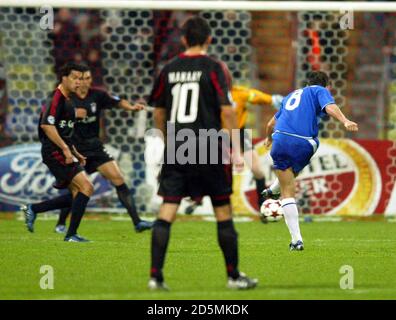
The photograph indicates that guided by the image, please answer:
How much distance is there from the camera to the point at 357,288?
855cm

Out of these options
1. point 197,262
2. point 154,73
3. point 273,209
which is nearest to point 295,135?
point 273,209

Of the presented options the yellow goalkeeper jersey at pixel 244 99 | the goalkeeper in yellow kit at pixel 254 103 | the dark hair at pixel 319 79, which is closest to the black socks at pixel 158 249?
the dark hair at pixel 319 79

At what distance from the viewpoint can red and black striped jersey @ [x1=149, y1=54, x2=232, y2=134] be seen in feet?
27.1

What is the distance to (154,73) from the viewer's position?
56.3ft

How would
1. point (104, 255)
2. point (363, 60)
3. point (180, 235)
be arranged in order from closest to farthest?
point (104, 255) → point (180, 235) → point (363, 60)

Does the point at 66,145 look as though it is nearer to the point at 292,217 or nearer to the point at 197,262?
the point at 292,217

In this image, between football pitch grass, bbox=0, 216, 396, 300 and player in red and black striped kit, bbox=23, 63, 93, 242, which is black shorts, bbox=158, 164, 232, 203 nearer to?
football pitch grass, bbox=0, 216, 396, 300

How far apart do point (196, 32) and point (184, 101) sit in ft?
1.71

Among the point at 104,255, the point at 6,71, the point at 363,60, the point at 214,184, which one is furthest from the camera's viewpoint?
the point at 363,60

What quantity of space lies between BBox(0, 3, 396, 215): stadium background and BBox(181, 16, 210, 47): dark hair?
812 centimetres

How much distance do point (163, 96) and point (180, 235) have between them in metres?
5.37
